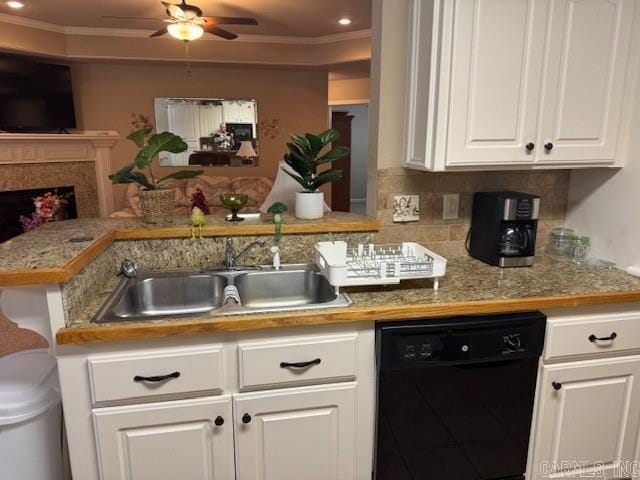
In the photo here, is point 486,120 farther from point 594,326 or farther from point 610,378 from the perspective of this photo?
point 610,378

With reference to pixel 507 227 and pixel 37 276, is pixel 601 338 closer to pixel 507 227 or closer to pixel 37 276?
pixel 507 227

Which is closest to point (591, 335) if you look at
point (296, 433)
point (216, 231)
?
point (296, 433)

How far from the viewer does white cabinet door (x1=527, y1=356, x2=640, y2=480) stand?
5.29ft

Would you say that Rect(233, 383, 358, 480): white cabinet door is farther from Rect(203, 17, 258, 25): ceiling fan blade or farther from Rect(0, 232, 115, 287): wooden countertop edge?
Rect(203, 17, 258, 25): ceiling fan blade

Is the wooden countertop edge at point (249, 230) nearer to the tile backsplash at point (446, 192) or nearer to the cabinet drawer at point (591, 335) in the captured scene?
the tile backsplash at point (446, 192)

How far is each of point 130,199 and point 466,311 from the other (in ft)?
16.6

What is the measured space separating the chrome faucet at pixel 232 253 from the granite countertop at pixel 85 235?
5 centimetres

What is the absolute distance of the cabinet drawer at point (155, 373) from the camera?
4.32 ft

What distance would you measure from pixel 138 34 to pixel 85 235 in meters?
4.53

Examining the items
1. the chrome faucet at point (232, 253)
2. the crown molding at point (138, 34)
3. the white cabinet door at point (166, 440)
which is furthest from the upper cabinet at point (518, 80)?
the crown molding at point (138, 34)

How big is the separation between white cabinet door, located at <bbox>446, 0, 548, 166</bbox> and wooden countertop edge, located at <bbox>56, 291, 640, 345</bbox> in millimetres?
559

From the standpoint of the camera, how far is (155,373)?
134 centimetres

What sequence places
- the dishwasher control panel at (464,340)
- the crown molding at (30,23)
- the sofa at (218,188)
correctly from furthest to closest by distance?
1. the sofa at (218,188)
2. the crown molding at (30,23)
3. the dishwasher control panel at (464,340)

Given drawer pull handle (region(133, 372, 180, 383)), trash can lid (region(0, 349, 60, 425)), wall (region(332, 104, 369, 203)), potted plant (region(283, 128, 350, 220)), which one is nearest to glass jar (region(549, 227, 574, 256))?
potted plant (region(283, 128, 350, 220))
